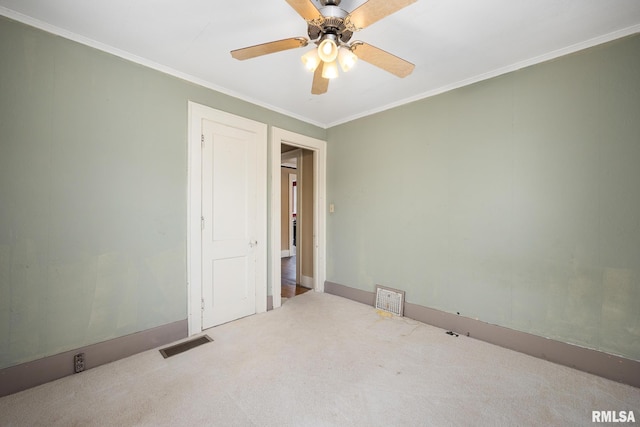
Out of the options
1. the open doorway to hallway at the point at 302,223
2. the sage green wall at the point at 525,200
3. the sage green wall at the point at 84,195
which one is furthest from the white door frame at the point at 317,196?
the sage green wall at the point at 84,195

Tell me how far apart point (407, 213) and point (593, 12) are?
219cm

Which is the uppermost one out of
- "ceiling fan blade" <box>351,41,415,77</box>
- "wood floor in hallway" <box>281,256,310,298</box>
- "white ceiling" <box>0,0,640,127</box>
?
"white ceiling" <box>0,0,640,127</box>

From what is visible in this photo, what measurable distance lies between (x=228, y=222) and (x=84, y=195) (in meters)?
1.28

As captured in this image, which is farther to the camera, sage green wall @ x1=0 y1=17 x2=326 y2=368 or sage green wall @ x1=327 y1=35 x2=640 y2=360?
sage green wall @ x1=327 y1=35 x2=640 y2=360

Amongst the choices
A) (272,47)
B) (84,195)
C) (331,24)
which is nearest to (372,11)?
(331,24)

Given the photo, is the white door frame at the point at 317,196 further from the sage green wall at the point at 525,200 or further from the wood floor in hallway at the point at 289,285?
the sage green wall at the point at 525,200

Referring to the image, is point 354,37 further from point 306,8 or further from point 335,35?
point 306,8

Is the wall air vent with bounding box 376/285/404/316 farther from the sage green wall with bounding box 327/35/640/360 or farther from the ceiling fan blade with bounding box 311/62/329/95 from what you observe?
the ceiling fan blade with bounding box 311/62/329/95

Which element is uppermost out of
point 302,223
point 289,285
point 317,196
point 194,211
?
point 317,196

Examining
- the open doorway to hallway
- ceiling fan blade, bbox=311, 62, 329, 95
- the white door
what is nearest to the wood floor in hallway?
the open doorway to hallway

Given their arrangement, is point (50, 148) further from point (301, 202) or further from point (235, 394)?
point (301, 202)

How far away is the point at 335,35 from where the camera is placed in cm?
163
